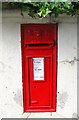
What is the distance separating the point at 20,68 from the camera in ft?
15.6

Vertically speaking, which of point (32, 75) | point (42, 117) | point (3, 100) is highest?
→ point (32, 75)

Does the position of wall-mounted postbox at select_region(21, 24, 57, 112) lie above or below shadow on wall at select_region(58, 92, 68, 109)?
above

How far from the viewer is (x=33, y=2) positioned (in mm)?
3852

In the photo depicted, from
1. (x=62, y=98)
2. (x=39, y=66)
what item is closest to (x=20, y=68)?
(x=39, y=66)

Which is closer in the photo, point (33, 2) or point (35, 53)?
point (33, 2)

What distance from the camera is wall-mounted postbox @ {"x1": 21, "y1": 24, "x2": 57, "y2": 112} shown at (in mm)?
4648

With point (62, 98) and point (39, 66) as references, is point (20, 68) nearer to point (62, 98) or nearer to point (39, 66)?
point (39, 66)

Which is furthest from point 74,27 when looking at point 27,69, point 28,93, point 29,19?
point 28,93

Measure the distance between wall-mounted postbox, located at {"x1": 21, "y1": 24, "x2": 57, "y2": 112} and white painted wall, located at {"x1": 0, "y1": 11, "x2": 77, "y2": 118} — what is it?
82 mm

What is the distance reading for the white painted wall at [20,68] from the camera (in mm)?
4629

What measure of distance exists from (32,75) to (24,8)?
122 centimetres

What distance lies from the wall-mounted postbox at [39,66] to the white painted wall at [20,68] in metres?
0.08

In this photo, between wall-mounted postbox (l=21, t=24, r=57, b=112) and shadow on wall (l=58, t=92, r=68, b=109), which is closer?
wall-mounted postbox (l=21, t=24, r=57, b=112)

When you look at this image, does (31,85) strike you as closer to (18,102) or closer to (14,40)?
(18,102)
